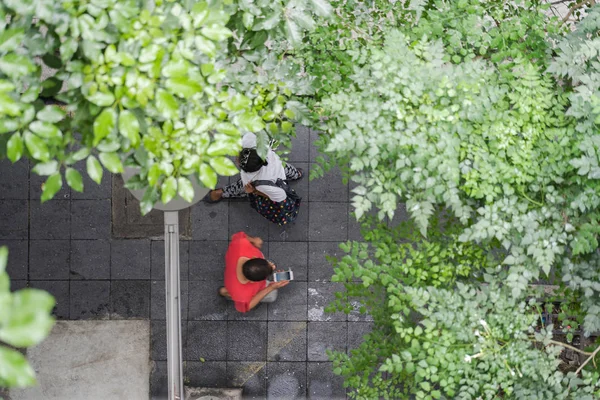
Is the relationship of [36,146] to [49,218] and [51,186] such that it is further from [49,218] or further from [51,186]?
[49,218]

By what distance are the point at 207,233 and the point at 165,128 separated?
12.7 ft

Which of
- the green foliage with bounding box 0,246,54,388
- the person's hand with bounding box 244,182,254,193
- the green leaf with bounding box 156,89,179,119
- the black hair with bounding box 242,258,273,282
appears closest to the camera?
the green foliage with bounding box 0,246,54,388

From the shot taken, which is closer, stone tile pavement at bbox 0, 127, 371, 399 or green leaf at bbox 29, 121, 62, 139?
green leaf at bbox 29, 121, 62, 139

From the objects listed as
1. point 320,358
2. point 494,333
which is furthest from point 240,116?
point 320,358

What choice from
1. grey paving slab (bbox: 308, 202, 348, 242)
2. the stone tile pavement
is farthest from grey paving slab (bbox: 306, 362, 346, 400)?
grey paving slab (bbox: 308, 202, 348, 242)

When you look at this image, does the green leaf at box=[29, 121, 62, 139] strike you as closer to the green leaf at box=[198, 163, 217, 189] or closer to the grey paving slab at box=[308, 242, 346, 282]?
the green leaf at box=[198, 163, 217, 189]

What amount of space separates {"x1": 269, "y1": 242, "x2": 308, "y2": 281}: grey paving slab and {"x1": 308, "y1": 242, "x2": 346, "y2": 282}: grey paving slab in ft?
0.18

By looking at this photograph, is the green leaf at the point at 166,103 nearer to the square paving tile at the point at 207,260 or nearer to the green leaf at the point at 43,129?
the green leaf at the point at 43,129

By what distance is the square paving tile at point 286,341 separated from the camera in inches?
249

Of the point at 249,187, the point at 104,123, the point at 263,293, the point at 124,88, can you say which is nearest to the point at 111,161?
the point at 104,123

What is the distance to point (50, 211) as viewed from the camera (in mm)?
6266

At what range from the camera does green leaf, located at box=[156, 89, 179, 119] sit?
7.34 feet

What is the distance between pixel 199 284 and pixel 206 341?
64 centimetres

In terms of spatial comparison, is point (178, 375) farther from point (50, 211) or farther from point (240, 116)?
point (50, 211)
